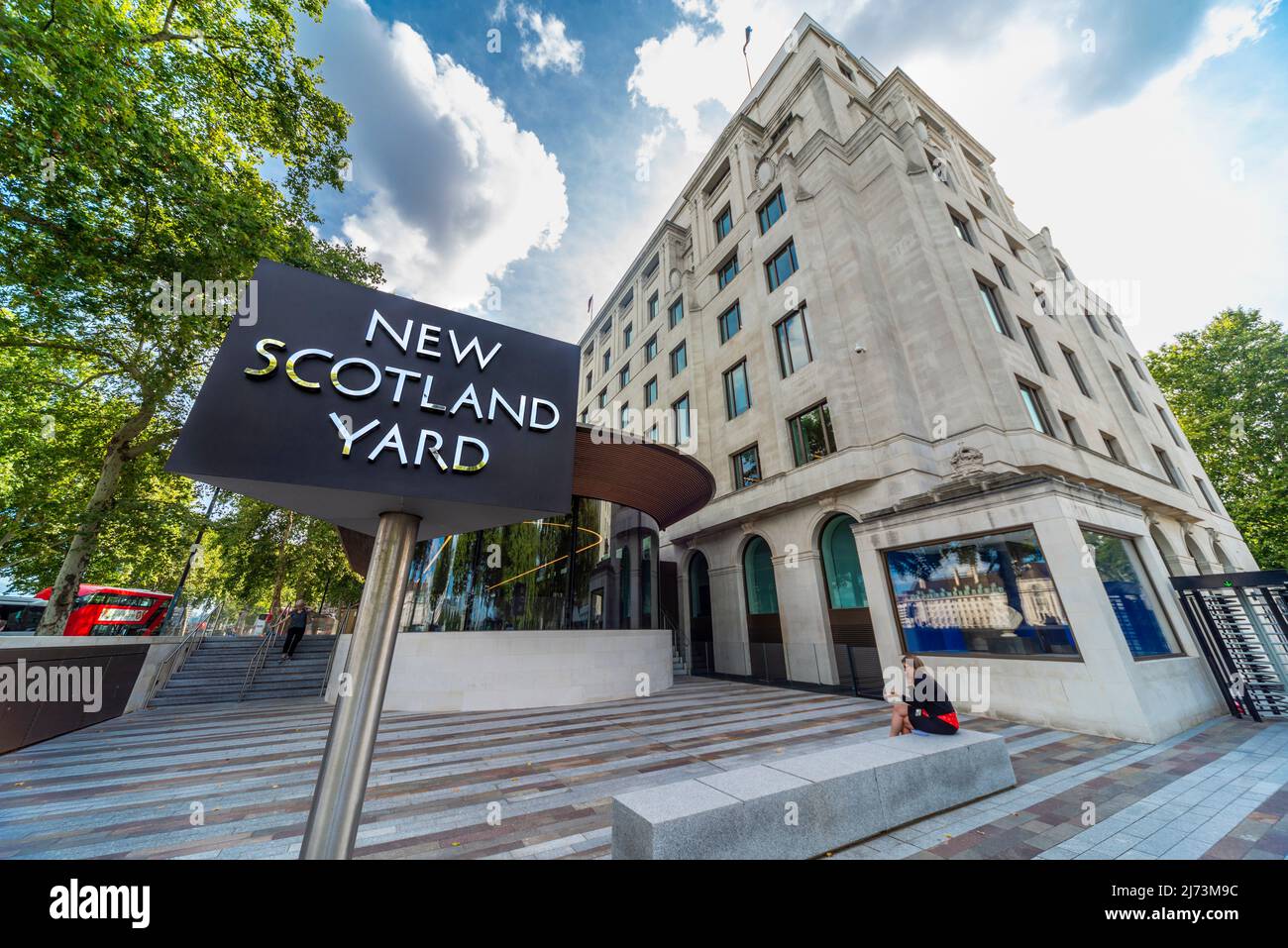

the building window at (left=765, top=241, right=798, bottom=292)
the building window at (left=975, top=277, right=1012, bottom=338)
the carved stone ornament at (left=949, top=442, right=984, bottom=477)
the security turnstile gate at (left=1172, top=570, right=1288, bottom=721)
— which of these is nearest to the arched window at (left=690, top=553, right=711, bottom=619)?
the carved stone ornament at (left=949, top=442, right=984, bottom=477)

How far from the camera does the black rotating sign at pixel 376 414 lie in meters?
2.19

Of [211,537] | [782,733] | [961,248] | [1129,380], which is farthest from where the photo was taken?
[211,537]

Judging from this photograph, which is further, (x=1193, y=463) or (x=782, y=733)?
(x=1193, y=463)

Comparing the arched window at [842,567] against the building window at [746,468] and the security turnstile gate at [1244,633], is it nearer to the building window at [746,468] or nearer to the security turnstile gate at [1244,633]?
the building window at [746,468]

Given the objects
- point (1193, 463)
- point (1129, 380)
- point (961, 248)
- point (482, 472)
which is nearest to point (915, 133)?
point (961, 248)

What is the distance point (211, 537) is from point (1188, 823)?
144 feet

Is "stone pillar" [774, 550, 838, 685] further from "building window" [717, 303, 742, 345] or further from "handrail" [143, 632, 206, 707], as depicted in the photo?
"handrail" [143, 632, 206, 707]

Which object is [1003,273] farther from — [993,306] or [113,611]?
[113,611]

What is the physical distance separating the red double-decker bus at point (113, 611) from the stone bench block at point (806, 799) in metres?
28.6

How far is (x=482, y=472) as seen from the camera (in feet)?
8.35

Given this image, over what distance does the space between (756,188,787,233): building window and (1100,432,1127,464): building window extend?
57.7ft

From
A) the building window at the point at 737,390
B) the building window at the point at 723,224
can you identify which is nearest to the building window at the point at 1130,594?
the building window at the point at 737,390

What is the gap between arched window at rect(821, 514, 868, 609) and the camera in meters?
15.3
